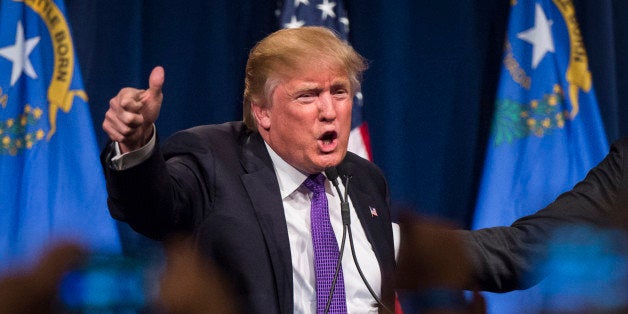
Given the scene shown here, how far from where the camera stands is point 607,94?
3.60m

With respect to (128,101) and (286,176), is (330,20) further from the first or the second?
(128,101)

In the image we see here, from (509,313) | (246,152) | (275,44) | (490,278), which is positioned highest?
(275,44)

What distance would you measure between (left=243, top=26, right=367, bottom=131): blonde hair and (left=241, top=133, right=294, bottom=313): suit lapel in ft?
0.55

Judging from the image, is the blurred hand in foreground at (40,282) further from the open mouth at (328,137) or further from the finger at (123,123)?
the open mouth at (328,137)

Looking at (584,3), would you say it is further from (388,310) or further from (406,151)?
(388,310)

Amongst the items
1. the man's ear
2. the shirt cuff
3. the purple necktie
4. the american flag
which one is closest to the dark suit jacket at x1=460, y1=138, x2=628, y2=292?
the purple necktie

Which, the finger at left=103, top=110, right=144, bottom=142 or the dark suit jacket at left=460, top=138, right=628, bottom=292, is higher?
the finger at left=103, top=110, right=144, bottom=142

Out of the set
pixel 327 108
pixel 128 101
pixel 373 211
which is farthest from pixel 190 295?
pixel 373 211

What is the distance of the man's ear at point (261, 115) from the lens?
200cm

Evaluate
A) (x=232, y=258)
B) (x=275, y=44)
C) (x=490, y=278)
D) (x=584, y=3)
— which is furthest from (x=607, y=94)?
(x=232, y=258)

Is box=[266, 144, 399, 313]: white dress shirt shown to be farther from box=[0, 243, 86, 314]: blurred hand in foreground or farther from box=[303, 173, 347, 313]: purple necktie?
box=[0, 243, 86, 314]: blurred hand in foreground

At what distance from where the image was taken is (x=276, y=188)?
1881 millimetres

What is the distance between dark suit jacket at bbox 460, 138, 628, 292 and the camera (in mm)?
2021

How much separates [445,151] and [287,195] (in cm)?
183
